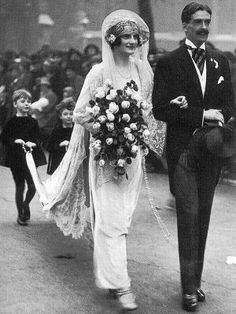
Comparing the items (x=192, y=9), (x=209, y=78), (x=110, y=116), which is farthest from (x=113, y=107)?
(x=192, y=9)

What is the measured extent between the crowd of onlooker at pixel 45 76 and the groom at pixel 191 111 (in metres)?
3.91

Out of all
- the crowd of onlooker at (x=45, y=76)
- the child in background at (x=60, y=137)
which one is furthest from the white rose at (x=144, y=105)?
the crowd of onlooker at (x=45, y=76)

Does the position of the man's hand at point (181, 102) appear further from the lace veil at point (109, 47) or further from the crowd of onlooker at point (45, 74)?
the crowd of onlooker at point (45, 74)

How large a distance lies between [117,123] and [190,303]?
121cm

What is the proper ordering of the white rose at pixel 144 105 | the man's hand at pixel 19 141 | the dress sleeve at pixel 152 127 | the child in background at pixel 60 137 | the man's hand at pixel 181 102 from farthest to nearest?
the child in background at pixel 60 137 < the man's hand at pixel 19 141 < the dress sleeve at pixel 152 127 < the white rose at pixel 144 105 < the man's hand at pixel 181 102

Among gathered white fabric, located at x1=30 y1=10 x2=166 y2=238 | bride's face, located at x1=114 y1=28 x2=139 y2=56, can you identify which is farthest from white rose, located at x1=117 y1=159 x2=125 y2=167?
bride's face, located at x1=114 y1=28 x2=139 y2=56

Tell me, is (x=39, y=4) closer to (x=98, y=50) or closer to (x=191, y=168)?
(x=98, y=50)

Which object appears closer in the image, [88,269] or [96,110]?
[96,110]

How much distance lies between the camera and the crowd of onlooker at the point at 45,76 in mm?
9141

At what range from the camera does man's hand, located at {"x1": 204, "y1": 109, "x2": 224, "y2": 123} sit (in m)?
4.41

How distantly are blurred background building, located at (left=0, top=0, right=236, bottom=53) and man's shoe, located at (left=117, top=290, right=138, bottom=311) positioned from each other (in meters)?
3.69

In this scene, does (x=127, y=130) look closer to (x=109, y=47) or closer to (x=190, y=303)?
(x=109, y=47)

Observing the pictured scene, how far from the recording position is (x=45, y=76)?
10531 millimetres

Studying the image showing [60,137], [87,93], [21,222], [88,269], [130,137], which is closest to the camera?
[130,137]
